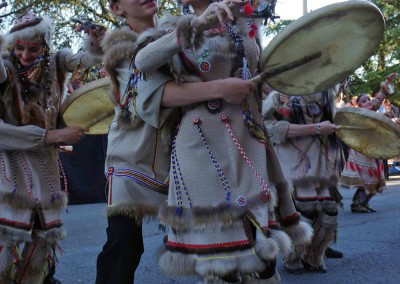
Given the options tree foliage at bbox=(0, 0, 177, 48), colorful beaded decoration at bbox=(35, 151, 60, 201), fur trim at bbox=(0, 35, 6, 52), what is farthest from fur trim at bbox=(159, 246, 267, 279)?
tree foliage at bbox=(0, 0, 177, 48)

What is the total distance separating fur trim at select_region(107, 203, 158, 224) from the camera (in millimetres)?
2579

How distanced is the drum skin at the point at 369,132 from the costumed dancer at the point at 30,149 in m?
2.06

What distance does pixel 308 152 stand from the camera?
4.46m

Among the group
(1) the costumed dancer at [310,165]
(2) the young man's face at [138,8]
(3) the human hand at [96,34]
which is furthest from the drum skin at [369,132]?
(2) the young man's face at [138,8]

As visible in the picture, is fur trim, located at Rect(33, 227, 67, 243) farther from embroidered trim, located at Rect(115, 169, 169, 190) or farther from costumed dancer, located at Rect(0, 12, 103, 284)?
embroidered trim, located at Rect(115, 169, 169, 190)

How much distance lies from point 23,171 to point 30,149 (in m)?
0.16

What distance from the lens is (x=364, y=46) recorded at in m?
2.36

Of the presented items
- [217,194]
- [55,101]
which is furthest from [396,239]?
[217,194]

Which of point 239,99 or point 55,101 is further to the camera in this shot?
point 55,101

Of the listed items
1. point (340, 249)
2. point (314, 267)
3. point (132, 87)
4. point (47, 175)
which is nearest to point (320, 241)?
point (314, 267)

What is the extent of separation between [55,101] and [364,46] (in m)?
2.02

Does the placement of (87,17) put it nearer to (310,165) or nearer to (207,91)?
(310,165)

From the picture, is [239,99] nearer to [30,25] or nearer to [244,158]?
[244,158]

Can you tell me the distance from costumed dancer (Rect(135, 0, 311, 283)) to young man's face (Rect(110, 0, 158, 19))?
16.7 inches
